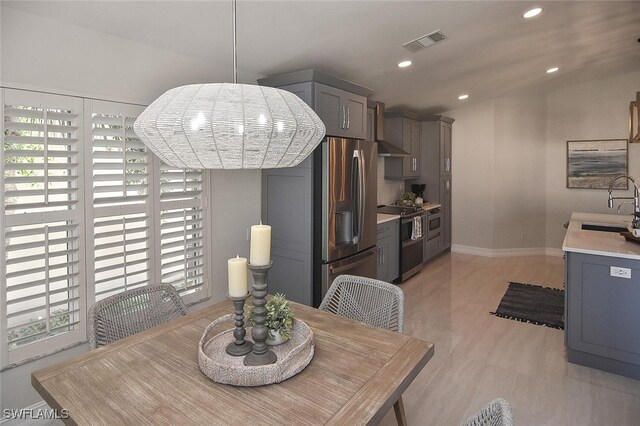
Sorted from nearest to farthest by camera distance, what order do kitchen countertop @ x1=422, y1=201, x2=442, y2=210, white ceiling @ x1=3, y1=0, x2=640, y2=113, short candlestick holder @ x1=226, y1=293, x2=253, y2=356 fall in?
short candlestick holder @ x1=226, y1=293, x2=253, y2=356
white ceiling @ x1=3, y1=0, x2=640, y2=113
kitchen countertop @ x1=422, y1=201, x2=442, y2=210

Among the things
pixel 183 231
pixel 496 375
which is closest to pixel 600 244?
pixel 496 375

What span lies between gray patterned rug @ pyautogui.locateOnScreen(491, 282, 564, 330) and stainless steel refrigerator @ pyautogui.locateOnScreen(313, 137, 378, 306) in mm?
1666

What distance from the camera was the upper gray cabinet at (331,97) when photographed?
3.16 meters

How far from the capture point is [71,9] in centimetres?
205

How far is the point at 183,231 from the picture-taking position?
290cm

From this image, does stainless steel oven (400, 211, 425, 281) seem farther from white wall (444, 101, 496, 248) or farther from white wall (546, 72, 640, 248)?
white wall (546, 72, 640, 248)

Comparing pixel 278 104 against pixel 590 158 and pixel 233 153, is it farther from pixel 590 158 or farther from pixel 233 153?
pixel 590 158

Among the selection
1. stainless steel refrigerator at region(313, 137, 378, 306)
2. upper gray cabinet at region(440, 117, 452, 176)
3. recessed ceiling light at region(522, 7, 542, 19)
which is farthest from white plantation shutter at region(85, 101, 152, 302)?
upper gray cabinet at region(440, 117, 452, 176)

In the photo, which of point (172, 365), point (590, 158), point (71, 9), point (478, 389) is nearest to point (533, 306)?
point (478, 389)

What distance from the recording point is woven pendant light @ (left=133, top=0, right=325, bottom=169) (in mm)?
1100

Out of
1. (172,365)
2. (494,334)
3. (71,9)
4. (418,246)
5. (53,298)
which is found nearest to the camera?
(172,365)

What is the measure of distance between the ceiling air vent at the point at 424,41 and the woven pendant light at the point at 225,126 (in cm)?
224

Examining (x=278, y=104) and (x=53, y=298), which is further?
(x=53, y=298)

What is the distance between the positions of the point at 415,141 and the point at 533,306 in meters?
3.04
